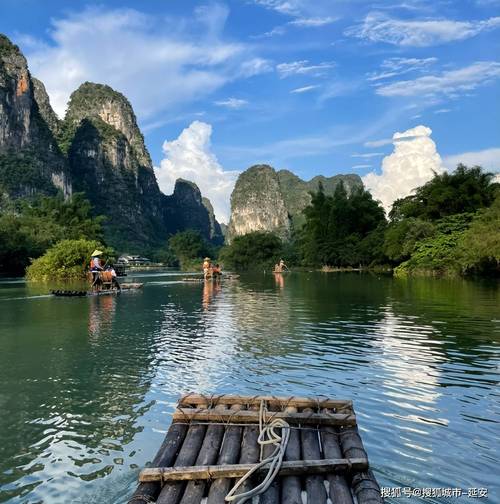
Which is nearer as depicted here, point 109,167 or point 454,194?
point 454,194

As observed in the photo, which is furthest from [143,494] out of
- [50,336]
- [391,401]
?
[50,336]

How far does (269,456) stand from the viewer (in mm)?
4289

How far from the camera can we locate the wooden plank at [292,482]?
3754 mm

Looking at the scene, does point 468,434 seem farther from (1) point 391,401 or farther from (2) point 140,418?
(2) point 140,418

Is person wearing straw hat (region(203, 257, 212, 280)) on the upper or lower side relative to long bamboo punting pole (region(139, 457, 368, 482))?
upper

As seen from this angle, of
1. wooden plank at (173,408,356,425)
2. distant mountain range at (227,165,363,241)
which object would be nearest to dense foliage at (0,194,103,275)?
wooden plank at (173,408,356,425)

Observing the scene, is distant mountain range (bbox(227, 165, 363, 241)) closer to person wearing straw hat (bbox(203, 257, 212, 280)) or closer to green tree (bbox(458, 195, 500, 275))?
person wearing straw hat (bbox(203, 257, 212, 280))

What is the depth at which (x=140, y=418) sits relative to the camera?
7117mm

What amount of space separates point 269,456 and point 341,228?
69588 millimetres

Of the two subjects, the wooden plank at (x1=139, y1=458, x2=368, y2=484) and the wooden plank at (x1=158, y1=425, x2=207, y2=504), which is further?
the wooden plank at (x1=139, y1=458, x2=368, y2=484)

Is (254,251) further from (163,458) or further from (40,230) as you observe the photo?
(163,458)

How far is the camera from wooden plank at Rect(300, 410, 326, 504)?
12.4 feet

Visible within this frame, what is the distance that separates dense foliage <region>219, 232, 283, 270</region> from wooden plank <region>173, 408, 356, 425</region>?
277ft

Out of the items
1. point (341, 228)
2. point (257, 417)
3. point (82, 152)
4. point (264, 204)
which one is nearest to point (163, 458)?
point (257, 417)
